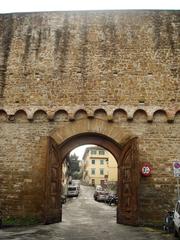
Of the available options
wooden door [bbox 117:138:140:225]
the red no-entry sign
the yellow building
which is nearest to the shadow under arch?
wooden door [bbox 117:138:140:225]

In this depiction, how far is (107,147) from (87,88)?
2696mm

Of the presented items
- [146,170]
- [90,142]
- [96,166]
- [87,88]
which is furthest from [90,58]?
[96,166]

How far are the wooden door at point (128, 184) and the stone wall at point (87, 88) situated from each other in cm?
54

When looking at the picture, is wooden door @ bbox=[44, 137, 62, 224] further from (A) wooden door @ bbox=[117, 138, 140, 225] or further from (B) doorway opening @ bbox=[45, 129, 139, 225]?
(A) wooden door @ bbox=[117, 138, 140, 225]

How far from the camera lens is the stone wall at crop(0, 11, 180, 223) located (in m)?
14.3

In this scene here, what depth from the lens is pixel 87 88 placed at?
15203 mm

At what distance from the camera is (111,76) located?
50.4 feet

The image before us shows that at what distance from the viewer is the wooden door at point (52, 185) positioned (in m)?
13.6

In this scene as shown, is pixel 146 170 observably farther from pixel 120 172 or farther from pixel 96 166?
pixel 96 166

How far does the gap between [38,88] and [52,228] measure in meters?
5.97

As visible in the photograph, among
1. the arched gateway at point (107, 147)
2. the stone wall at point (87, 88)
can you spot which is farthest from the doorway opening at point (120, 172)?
the stone wall at point (87, 88)

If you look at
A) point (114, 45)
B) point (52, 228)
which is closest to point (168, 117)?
point (114, 45)

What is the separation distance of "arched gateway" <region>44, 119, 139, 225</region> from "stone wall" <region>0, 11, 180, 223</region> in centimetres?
39

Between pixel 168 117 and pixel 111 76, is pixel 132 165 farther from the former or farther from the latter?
pixel 111 76
